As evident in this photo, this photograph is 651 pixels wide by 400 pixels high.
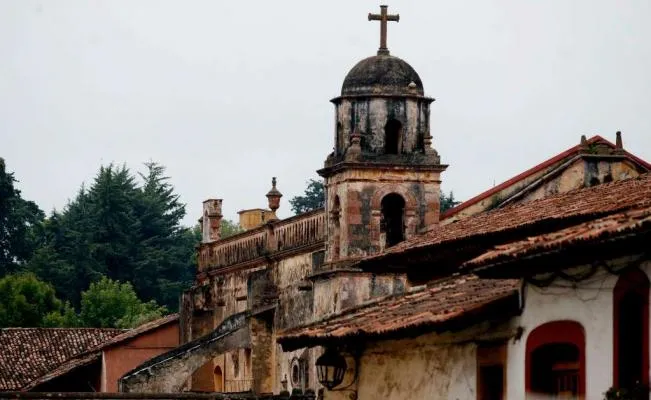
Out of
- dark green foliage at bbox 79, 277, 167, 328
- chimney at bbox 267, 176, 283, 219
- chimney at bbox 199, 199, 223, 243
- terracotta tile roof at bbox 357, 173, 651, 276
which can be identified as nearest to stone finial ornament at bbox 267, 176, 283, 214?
chimney at bbox 267, 176, 283, 219

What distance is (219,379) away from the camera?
176 feet

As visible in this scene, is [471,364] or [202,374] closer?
[471,364]

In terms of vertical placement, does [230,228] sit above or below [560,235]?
above

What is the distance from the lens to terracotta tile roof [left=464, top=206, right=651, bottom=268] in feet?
56.1

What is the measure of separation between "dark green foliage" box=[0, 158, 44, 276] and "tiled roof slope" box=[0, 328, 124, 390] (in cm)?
2839

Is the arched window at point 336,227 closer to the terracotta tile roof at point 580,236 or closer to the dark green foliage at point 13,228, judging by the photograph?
the terracotta tile roof at point 580,236

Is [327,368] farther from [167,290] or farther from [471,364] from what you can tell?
[167,290]

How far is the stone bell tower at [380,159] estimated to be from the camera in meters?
41.9

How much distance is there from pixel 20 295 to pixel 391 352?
5585cm

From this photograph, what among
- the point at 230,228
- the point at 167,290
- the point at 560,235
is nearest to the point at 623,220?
the point at 560,235

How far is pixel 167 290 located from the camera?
93.0 metres

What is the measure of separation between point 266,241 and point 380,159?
8.25 m

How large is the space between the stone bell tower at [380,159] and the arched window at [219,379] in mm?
11373

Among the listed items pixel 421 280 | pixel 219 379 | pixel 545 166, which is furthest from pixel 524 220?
pixel 219 379
